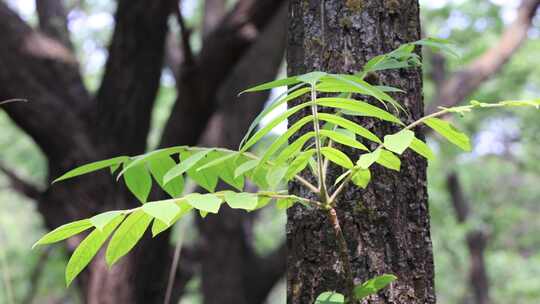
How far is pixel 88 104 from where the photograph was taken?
3.80 m

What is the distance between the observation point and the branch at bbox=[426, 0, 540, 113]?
557 cm

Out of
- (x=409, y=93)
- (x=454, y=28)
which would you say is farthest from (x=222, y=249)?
(x=454, y=28)

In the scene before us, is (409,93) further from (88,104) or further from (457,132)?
(88,104)

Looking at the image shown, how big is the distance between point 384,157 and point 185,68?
2795 mm

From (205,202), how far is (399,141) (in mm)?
270

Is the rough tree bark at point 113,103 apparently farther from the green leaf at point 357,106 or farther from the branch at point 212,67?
the green leaf at point 357,106

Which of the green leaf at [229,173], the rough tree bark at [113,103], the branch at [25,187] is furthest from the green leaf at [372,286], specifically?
the branch at [25,187]

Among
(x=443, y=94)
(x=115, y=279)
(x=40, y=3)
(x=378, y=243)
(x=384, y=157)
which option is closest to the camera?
(x=384, y=157)

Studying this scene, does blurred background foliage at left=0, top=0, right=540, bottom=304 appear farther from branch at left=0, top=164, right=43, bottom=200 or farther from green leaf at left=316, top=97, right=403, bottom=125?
green leaf at left=316, top=97, right=403, bottom=125

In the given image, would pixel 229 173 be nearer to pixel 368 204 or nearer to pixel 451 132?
pixel 368 204

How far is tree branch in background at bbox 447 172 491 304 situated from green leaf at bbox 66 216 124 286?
948 cm

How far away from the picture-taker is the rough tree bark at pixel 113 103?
3.52 metres

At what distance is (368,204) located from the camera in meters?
1.22

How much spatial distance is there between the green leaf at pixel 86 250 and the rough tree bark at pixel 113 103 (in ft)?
8.34
